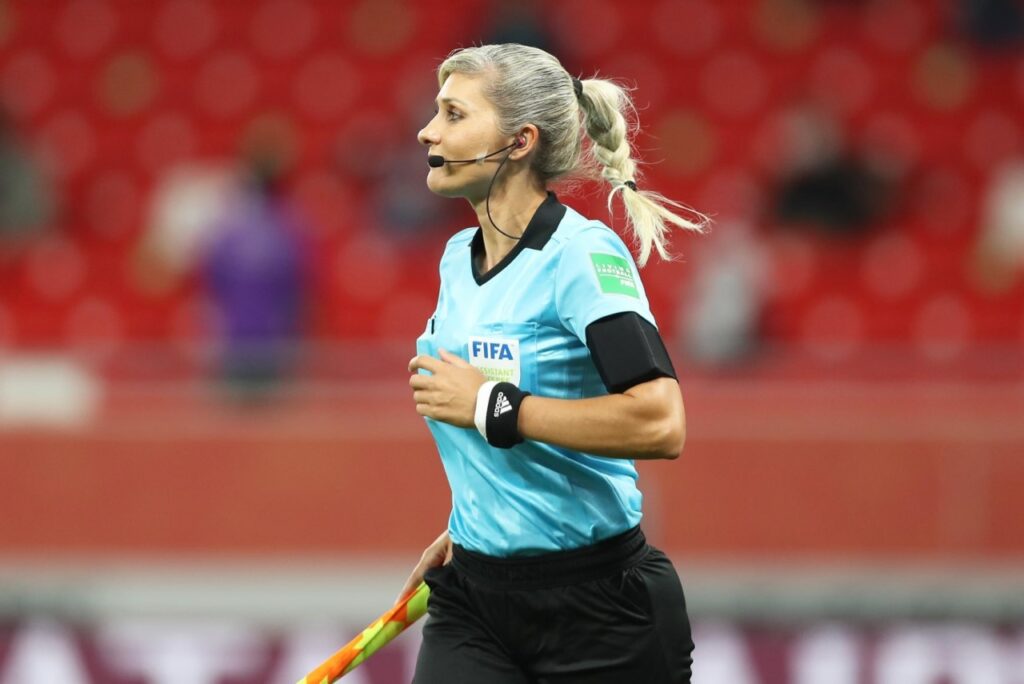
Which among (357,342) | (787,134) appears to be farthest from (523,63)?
(787,134)

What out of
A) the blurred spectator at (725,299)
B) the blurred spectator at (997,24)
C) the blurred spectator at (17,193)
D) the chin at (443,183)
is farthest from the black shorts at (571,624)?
the blurred spectator at (997,24)

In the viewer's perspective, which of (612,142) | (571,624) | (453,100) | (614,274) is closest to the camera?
(614,274)

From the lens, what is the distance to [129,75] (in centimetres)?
1168

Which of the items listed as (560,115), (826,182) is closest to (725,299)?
(826,182)

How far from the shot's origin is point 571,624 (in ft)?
11.5

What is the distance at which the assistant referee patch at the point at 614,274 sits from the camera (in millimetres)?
3344

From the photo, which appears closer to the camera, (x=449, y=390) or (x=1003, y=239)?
(x=449, y=390)

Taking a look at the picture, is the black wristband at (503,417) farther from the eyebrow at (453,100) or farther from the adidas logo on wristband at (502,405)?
the eyebrow at (453,100)

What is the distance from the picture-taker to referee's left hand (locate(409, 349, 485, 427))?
3.38 m

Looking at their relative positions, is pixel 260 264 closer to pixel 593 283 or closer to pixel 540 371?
pixel 540 371

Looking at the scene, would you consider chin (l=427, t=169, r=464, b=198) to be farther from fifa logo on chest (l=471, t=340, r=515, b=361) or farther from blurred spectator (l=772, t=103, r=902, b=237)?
blurred spectator (l=772, t=103, r=902, b=237)

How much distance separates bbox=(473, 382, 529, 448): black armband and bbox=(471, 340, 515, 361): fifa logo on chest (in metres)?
0.10

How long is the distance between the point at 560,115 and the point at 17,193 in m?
7.36

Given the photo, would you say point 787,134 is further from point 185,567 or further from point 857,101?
point 185,567
